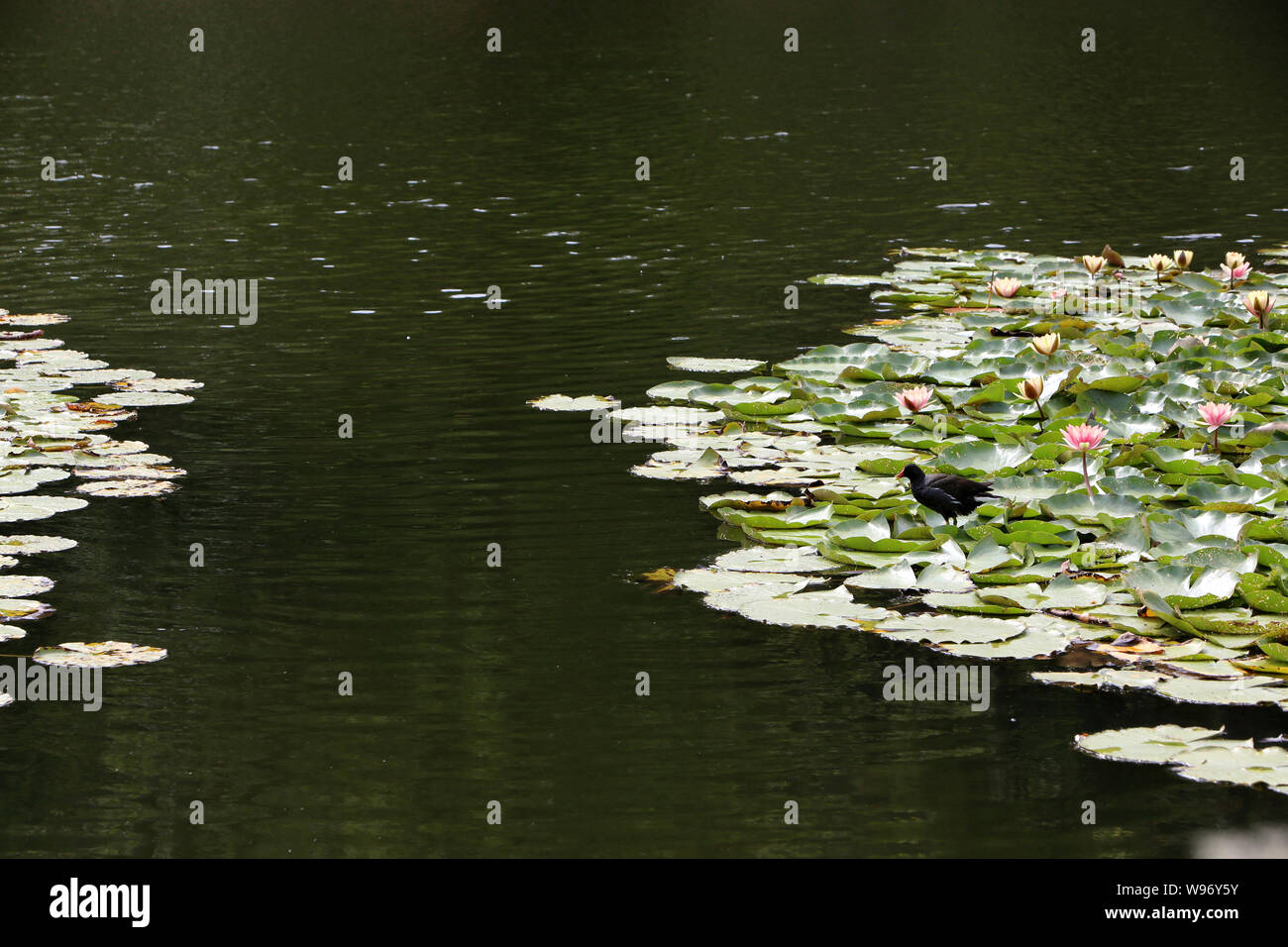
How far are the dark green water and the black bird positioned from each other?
3.30 feet

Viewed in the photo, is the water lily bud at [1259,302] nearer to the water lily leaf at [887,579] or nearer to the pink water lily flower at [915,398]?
the pink water lily flower at [915,398]

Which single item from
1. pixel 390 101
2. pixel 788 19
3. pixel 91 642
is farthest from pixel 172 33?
pixel 91 642

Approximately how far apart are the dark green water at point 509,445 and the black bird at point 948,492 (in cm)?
100

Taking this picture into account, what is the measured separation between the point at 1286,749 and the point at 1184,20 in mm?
33115

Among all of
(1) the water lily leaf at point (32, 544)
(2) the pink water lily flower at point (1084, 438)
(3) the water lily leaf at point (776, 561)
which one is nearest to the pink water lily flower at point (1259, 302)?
(2) the pink water lily flower at point (1084, 438)

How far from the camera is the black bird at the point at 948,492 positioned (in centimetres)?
716

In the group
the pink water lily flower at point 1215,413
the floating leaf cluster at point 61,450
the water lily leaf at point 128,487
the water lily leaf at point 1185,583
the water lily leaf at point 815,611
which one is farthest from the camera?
the water lily leaf at point 128,487

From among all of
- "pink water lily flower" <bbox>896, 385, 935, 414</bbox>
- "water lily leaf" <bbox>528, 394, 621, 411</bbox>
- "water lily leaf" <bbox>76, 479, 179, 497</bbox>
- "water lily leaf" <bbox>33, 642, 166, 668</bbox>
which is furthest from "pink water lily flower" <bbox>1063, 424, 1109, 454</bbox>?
"water lily leaf" <bbox>76, 479, 179, 497</bbox>

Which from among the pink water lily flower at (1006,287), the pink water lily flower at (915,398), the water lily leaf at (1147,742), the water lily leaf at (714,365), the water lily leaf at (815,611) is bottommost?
the water lily leaf at (1147,742)

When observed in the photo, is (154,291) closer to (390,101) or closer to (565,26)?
(390,101)

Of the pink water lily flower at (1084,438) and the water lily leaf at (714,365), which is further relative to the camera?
the water lily leaf at (714,365)

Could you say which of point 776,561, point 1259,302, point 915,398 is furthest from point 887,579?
point 1259,302
